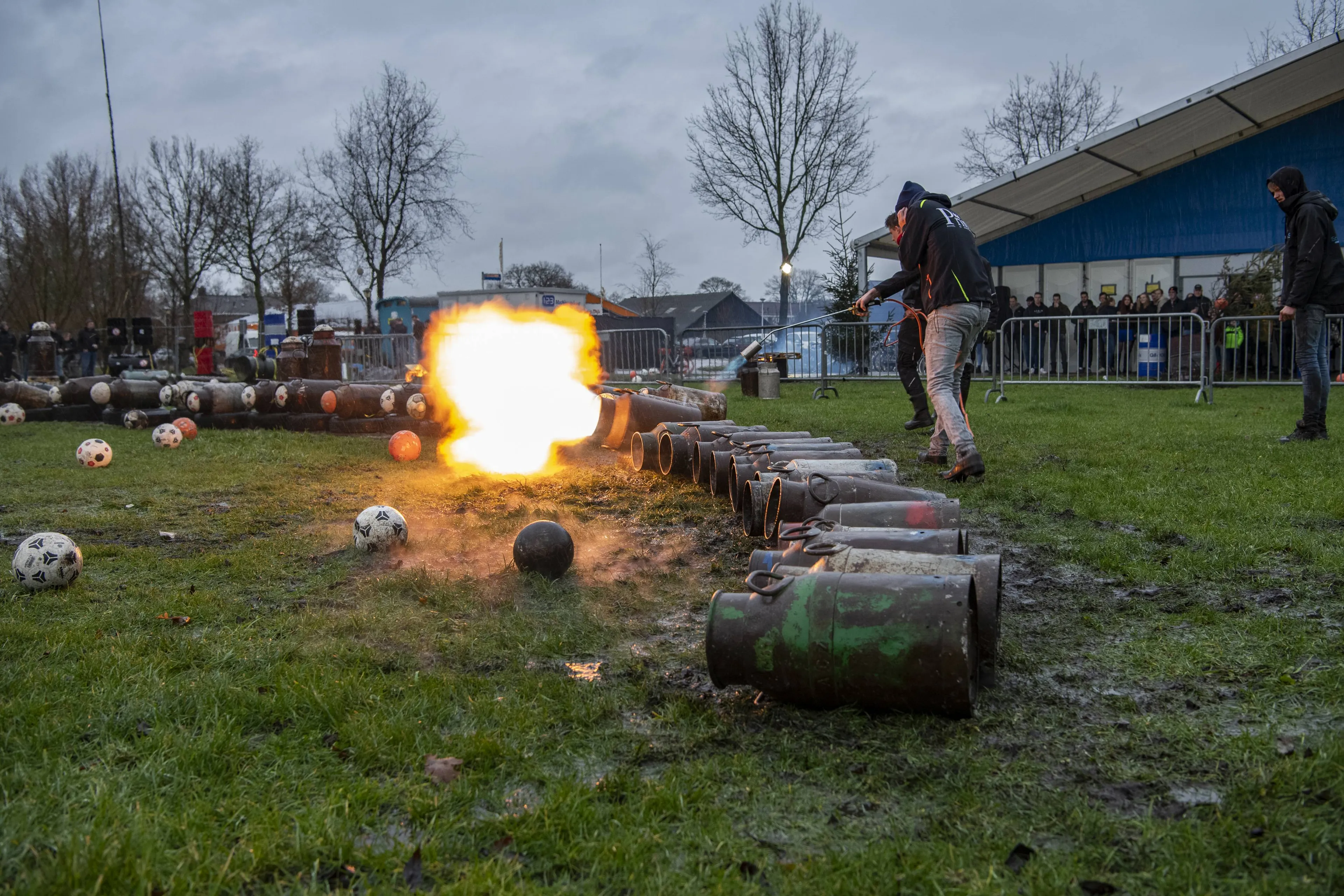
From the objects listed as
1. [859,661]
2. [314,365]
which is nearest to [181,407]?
[314,365]

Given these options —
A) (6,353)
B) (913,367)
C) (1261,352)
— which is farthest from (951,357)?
(6,353)

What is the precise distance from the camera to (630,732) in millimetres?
2980

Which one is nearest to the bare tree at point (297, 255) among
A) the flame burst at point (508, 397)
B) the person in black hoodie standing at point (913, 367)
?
the flame burst at point (508, 397)

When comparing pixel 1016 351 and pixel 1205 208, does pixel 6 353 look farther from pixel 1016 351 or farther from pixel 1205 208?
pixel 1205 208

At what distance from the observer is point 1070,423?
11.4 metres

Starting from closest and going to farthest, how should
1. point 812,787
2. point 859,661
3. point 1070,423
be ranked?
point 812,787, point 859,661, point 1070,423

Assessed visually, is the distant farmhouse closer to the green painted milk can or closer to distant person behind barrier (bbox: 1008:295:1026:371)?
distant person behind barrier (bbox: 1008:295:1026:371)

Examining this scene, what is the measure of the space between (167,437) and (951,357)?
9.61 metres

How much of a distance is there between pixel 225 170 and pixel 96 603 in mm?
42143

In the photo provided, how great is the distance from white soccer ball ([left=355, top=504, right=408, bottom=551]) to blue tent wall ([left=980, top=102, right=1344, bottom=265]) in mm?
24438

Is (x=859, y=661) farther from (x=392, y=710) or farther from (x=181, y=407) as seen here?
(x=181, y=407)

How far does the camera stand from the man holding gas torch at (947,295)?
7473 millimetres

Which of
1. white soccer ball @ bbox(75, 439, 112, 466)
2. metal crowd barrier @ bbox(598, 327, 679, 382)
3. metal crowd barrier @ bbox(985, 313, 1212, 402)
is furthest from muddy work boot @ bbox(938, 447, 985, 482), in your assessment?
metal crowd barrier @ bbox(598, 327, 679, 382)

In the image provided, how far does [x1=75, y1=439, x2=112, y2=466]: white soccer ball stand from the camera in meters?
9.74
